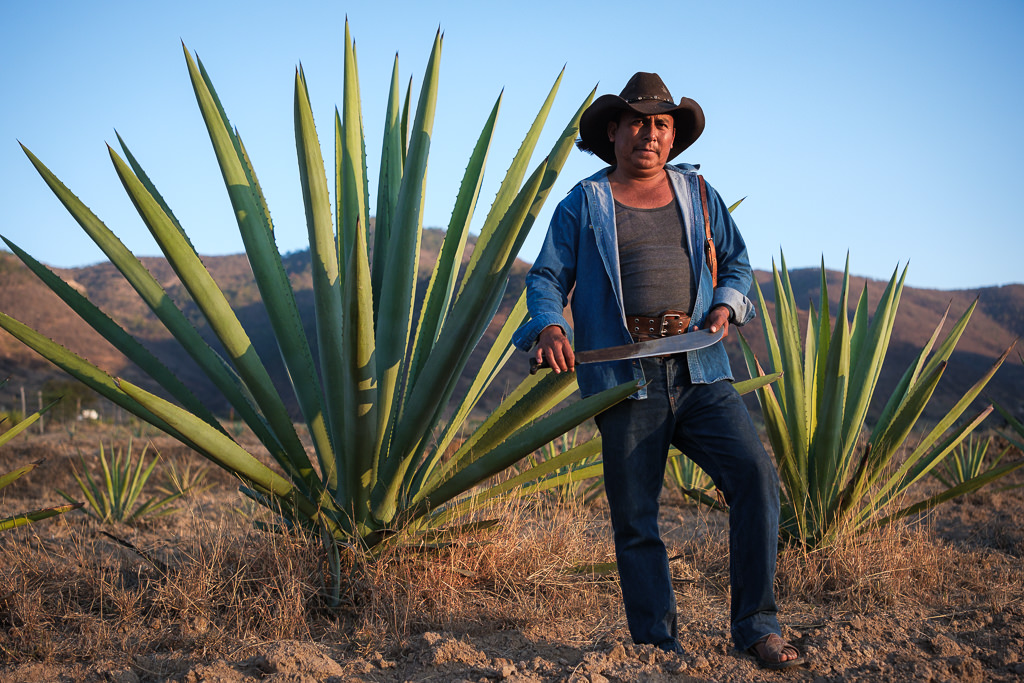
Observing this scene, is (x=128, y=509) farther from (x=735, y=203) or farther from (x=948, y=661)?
(x=948, y=661)

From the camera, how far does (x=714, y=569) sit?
301 centimetres

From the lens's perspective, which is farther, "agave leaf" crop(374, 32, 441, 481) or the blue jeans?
"agave leaf" crop(374, 32, 441, 481)

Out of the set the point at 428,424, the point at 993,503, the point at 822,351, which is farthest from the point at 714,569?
the point at 993,503

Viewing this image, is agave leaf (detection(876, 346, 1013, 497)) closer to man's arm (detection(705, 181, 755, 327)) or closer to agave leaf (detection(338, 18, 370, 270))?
man's arm (detection(705, 181, 755, 327))

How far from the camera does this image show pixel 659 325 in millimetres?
1959

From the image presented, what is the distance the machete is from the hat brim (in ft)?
2.01

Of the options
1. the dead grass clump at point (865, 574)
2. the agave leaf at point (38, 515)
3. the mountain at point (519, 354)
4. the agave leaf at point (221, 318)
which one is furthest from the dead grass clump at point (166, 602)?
the mountain at point (519, 354)

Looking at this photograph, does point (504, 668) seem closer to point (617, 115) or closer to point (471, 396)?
point (471, 396)

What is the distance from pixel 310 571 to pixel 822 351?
2282 millimetres

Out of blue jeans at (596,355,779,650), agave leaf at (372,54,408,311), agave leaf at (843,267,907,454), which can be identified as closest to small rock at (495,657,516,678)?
blue jeans at (596,355,779,650)

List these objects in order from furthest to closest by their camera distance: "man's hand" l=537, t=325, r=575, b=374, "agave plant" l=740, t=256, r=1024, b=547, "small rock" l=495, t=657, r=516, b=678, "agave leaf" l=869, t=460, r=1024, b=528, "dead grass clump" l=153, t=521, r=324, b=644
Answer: "agave plant" l=740, t=256, r=1024, b=547 < "agave leaf" l=869, t=460, r=1024, b=528 < "dead grass clump" l=153, t=521, r=324, b=644 < "man's hand" l=537, t=325, r=575, b=374 < "small rock" l=495, t=657, r=516, b=678

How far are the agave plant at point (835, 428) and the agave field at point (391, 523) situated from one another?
2cm

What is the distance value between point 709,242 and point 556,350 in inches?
23.0

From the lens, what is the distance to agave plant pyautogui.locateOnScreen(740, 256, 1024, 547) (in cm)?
297
